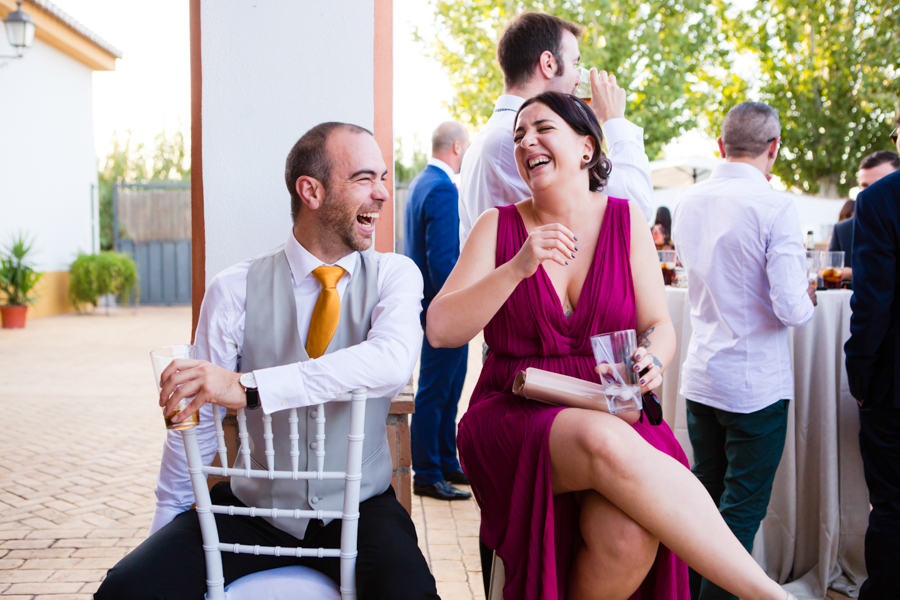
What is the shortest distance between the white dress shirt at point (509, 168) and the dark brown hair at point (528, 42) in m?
0.10

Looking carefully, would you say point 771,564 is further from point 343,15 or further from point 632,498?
point 343,15

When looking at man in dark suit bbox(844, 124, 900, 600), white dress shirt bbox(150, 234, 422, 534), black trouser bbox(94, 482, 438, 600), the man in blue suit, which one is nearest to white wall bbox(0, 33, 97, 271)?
the man in blue suit

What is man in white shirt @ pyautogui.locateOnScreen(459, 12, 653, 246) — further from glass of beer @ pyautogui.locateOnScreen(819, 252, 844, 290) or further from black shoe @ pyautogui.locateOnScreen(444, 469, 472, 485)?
black shoe @ pyautogui.locateOnScreen(444, 469, 472, 485)

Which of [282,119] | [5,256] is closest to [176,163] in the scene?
[5,256]

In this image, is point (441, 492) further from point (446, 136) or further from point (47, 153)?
point (47, 153)

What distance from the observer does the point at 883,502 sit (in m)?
2.50

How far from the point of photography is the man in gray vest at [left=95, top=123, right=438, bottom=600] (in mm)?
1592

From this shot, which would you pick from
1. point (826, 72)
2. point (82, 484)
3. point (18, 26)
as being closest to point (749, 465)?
point (82, 484)

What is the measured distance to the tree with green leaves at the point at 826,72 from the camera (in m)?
Answer: 13.5

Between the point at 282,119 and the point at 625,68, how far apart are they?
10699 millimetres

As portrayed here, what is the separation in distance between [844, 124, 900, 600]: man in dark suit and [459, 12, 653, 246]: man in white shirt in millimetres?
799

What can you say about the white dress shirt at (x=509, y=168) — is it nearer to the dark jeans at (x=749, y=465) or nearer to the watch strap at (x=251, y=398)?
the dark jeans at (x=749, y=465)

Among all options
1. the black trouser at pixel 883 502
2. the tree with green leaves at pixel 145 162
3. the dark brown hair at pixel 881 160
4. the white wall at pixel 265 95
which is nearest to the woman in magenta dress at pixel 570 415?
the white wall at pixel 265 95

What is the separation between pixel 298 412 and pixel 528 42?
1611 millimetres
